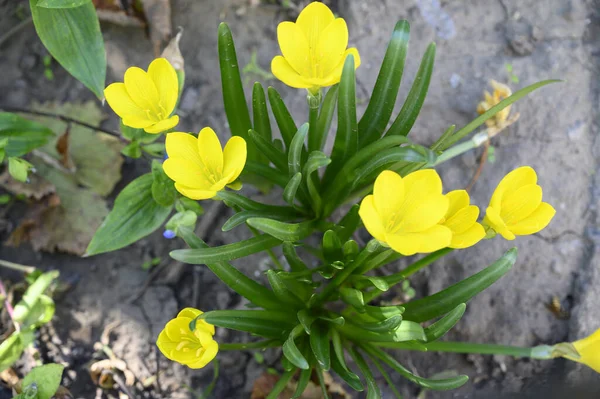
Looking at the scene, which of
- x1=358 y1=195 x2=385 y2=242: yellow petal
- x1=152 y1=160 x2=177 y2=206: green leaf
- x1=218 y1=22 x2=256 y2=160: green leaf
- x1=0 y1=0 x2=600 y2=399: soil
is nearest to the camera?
x1=358 y1=195 x2=385 y2=242: yellow petal

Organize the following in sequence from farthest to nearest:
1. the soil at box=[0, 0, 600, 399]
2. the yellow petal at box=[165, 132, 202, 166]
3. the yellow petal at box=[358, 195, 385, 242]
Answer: the soil at box=[0, 0, 600, 399] → the yellow petal at box=[165, 132, 202, 166] → the yellow petal at box=[358, 195, 385, 242]

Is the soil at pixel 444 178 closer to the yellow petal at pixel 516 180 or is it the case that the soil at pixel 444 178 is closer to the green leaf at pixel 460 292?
the green leaf at pixel 460 292

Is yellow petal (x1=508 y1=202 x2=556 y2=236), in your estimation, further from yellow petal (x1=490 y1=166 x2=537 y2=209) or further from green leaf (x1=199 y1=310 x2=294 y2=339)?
green leaf (x1=199 y1=310 x2=294 y2=339)

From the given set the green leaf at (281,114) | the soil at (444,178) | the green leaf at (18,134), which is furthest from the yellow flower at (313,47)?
the green leaf at (18,134)

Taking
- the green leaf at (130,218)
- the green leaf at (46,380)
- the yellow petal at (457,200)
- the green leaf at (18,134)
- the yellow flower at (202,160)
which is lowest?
the green leaf at (46,380)

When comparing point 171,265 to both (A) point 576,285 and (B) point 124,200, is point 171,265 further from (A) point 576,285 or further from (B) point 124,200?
(A) point 576,285

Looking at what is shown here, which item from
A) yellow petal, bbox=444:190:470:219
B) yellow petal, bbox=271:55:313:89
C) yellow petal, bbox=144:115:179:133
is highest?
yellow petal, bbox=271:55:313:89

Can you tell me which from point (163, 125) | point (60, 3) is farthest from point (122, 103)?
point (60, 3)

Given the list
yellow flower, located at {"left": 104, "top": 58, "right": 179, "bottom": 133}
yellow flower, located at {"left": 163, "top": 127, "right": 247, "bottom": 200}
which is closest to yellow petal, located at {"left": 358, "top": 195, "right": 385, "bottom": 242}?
yellow flower, located at {"left": 163, "top": 127, "right": 247, "bottom": 200}
